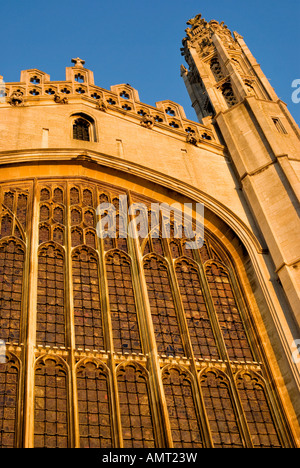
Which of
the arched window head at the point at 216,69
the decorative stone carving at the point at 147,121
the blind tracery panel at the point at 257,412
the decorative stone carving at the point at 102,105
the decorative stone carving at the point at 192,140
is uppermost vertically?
the arched window head at the point at 216,69

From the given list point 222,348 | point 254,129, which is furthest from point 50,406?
point 254,129

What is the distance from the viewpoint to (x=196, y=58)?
22.7 metres

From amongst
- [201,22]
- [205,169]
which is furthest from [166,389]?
[201,22]

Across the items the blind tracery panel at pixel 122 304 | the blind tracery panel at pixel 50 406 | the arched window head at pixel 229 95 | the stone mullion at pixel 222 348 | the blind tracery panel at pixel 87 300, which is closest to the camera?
the blind tracery panel at pixel 50 406

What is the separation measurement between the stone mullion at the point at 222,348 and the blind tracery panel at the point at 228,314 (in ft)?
0.49

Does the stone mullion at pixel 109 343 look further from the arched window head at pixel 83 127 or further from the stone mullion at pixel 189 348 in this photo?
the arched window head at pixel 83 127

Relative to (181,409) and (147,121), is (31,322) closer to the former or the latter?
(181,409)

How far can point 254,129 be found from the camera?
1805cm

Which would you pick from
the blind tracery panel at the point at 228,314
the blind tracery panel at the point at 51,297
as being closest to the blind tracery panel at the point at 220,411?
the blind tracery panel at the point at 228,314

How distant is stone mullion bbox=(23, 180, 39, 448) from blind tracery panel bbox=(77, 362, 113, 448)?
872 millimetres

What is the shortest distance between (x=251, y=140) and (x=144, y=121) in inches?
117

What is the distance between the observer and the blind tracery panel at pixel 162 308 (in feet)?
43.0

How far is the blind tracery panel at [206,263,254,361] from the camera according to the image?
1355 cm

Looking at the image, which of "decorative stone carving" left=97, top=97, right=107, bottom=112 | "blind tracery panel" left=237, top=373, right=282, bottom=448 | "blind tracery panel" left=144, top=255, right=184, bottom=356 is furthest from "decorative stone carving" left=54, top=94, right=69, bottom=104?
"blind tracery panel" left=237, top=373, right=282, bottom=448
